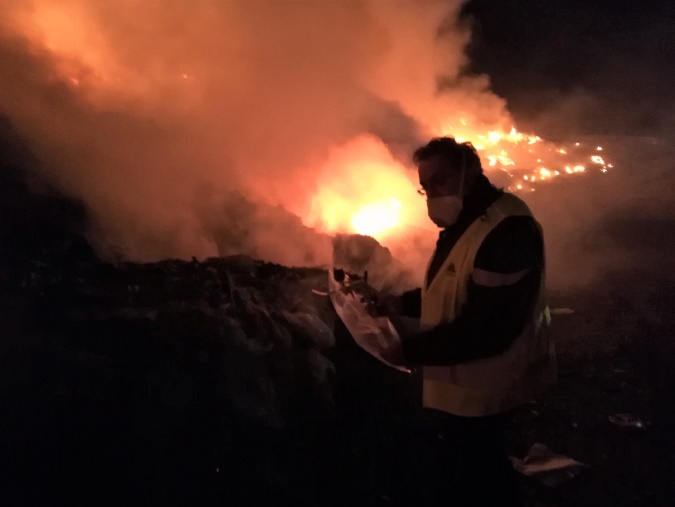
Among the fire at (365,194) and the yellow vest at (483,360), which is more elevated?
the fire at (365,194)

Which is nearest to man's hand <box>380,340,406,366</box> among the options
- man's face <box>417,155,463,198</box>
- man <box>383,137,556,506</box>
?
man <box>383,137,556,506</box>

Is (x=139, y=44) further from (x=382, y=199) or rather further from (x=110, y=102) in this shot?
(x=382, y=199)

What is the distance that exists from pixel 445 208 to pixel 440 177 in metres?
0.12

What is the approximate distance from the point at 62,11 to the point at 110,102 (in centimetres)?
85

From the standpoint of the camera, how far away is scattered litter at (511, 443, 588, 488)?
3371mm

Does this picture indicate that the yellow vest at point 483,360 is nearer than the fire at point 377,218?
Yes

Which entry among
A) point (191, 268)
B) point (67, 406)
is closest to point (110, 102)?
point (191, 268)

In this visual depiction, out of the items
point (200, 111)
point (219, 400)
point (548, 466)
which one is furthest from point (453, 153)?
point (200, 111)

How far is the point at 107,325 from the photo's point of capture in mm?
3500

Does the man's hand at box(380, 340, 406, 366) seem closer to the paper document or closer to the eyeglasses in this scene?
the paper document

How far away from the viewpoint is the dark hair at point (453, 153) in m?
2.30

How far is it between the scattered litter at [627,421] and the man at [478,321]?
1.88 m

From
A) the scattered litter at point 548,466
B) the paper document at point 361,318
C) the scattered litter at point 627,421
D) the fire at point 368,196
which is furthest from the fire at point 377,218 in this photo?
the paper document at point 361,318

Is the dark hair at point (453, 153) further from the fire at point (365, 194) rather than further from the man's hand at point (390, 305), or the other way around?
the fire at point (365, 194)
